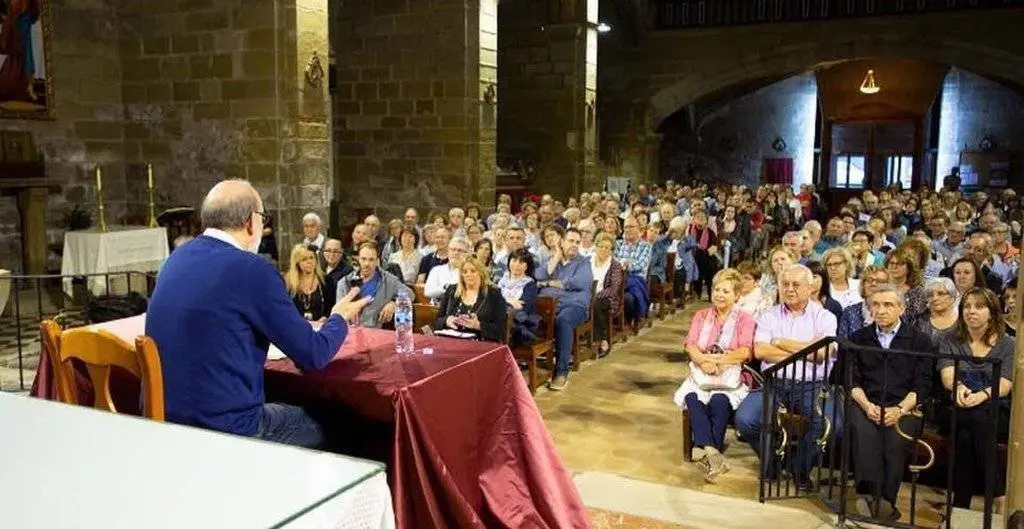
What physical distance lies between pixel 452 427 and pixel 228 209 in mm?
1085

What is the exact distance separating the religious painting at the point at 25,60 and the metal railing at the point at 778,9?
50.4 ft

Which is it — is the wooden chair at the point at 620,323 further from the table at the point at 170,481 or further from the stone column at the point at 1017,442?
A: the table at the point at 170,481

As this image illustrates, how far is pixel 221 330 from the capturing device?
275cm

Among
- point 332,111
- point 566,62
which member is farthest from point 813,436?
point 566,62

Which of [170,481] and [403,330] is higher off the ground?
[170,481]

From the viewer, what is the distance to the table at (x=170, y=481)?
4.60 ft

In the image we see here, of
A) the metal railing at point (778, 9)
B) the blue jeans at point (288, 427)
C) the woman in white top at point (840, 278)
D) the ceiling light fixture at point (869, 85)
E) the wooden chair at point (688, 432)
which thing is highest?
the metal railing at point (778, 9)

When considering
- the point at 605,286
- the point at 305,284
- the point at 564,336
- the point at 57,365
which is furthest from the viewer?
the point at 605,286

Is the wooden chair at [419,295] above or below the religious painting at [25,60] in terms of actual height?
below

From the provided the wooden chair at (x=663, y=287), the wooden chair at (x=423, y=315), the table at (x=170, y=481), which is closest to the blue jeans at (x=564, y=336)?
the wooden chair at (x=423, y=315)

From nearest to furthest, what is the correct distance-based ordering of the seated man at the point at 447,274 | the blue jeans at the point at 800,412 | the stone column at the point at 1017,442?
the stone column at the point at 1017,442, the blue jeans at the point at 800,412, the seated man at the point at 447,274

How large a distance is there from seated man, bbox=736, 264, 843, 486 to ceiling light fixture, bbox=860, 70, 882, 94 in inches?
748

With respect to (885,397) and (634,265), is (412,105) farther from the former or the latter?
(885,397)

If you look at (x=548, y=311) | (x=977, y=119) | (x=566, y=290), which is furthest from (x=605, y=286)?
(x=977, y=119)
